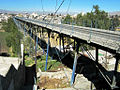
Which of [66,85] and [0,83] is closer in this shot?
[0,83]

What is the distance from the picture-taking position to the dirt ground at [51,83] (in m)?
11.1

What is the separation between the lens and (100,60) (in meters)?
17.3

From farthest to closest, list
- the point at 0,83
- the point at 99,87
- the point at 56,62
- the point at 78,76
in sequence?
the point at 56,62, the point at 78,76, the point at 99,87, the point at 0,83

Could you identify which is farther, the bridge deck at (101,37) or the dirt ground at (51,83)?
the dirt ground at (51,83)

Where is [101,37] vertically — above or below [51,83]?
above

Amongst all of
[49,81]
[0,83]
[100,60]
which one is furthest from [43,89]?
[100,60]

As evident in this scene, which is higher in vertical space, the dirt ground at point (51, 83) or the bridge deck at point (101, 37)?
the bridge deck at point (101, 37)

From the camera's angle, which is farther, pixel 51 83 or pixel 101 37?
pixel 51 83

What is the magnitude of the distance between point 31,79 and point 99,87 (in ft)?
20.6

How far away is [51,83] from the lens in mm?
11547

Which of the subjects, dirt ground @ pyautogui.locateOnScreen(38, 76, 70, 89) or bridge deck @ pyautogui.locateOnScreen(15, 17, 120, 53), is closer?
bridge deck @ pyautogui.locateOnScreen(15, 17, 120, 53)

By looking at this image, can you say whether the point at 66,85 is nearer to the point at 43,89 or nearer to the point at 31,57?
the point at 43,89

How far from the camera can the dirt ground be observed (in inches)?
439

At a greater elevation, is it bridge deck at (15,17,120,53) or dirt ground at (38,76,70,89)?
bridge deck at (15,17,120,53)
